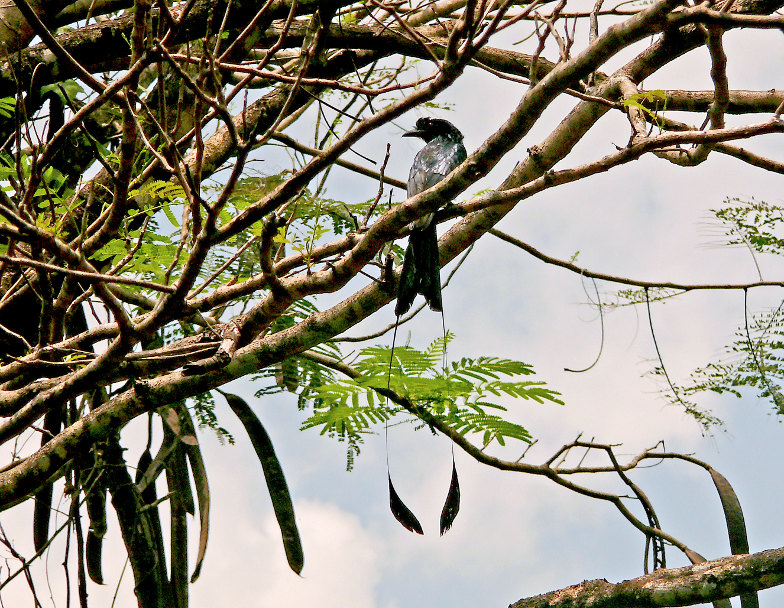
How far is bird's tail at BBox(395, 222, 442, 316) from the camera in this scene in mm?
2672

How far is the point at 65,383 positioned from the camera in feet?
8.87

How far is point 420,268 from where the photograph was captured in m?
2.69

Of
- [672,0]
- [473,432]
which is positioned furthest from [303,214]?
[672,0]

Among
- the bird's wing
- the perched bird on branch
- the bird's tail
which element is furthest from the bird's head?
the bird's tail

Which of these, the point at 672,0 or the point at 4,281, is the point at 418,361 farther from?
the point at 4,281

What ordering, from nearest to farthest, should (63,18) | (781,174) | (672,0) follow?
(672,0)
(781,174)
(63,18)

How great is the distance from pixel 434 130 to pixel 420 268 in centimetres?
145

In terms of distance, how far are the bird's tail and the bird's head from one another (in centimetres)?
121

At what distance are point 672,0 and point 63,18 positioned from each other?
269 centimetres

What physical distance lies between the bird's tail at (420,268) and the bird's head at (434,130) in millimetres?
1213

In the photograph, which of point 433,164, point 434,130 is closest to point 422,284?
point 433,164

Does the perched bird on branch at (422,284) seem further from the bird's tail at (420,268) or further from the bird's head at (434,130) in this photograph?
the bird's head at (434,130)

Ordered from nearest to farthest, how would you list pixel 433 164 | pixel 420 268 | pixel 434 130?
pixel 420 268
pixel 433 164
pixel 434 130

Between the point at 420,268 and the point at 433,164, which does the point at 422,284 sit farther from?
the point at 433,164
